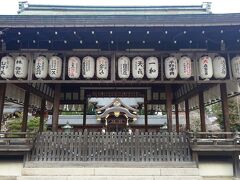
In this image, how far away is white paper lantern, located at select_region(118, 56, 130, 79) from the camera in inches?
375

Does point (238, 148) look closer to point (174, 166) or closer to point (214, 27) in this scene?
point (174, 166)

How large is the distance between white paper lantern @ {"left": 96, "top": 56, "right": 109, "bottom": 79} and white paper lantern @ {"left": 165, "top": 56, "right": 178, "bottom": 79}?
2.38 metres

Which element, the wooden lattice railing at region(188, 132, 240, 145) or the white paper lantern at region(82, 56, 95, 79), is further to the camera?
the white paper lantern at region(82, 56, 95, 79)

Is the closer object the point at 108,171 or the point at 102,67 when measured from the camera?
the point at 108,171

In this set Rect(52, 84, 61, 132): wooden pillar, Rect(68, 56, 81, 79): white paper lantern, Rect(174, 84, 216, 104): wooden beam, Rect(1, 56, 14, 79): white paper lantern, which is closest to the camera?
Rect(1, 56, 14, 79): white paper lantern

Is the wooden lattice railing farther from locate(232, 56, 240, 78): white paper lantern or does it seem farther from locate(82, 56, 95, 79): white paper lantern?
locate(82, 56, 95, 79): white paper lantern

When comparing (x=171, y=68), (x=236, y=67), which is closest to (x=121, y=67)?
(x=171, y=68)

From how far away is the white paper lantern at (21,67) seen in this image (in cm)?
952

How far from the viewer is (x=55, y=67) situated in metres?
9.59

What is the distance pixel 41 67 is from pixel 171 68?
200 inches

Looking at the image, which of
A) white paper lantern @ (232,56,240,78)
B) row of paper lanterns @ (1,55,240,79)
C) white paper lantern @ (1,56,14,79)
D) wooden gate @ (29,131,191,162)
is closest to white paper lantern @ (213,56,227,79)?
row of paper lanterns @ (1,55,240,79)

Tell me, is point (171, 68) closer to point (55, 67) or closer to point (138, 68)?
point (138, 68)

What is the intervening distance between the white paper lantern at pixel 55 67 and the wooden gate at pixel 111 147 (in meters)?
2.29

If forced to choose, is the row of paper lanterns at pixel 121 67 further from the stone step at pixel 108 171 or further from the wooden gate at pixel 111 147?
the stone step at pixel 108 171
